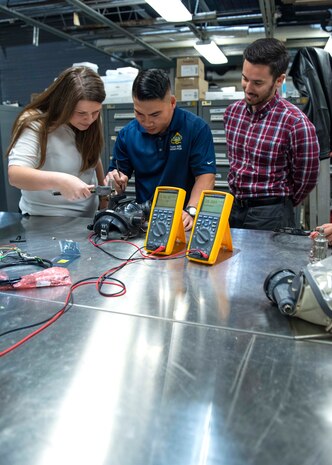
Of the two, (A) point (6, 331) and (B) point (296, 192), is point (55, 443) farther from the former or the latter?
(B) point (296, 192)

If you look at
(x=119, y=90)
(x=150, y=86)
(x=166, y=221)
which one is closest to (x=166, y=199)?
(x=166, y=221)

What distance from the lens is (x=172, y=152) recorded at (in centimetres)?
172

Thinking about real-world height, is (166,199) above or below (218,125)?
below

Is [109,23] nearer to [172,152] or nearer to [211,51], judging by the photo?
[211,51]

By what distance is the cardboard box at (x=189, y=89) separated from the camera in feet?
12.5

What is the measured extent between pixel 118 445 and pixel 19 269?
69 cm

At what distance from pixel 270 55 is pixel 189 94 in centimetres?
212

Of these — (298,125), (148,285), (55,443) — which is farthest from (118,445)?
(298,125)

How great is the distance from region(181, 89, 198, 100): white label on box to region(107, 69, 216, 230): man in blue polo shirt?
2185 mm

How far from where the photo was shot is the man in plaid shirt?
1810 mm

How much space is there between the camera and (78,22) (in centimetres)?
459

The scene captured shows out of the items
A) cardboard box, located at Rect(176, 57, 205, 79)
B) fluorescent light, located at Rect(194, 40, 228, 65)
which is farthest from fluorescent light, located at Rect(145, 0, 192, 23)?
fluorescent light, located at Rect(194, 40, 228, 65)

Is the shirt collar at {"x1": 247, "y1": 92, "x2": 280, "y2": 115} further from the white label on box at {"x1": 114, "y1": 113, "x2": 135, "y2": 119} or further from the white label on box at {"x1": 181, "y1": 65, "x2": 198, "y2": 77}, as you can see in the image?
the white label on box at {"x1": 181, "y1": 65, "x2": 198, "y2": 77}

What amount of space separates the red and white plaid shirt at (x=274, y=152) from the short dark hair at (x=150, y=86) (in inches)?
22.5
